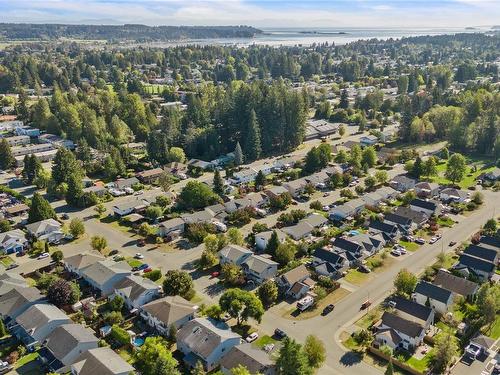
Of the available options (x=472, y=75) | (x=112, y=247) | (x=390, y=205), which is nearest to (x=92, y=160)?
(x=112, y=247)

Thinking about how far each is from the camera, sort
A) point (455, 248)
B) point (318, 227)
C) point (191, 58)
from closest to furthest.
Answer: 1. point (455, 248)
2. point (318, 227)
3. point (191, 58)

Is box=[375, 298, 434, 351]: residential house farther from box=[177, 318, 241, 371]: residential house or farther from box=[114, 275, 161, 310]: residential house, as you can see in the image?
box=[114, 275, 161, 310]: residential house

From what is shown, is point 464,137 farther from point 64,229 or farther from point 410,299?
point 64,229

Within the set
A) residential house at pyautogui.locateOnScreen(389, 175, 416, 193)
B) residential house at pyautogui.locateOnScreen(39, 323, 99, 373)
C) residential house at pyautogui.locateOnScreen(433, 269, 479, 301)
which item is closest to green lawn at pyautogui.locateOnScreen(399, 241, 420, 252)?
residential house at pyautogui.locateOnScreen(433, 269, 479, 301)

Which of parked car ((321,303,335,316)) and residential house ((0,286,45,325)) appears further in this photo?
parked car ((321,303,335,316))

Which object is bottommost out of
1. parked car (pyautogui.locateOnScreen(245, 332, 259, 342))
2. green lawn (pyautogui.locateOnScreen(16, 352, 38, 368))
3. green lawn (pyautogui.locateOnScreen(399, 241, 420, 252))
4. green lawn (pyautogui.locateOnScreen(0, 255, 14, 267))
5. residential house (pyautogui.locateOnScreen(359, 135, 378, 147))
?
green lawn (pyautogui.locateOnScreen(16, 352, 38, 368))

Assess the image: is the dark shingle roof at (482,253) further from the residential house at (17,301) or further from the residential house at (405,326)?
the residential house at (17,301)

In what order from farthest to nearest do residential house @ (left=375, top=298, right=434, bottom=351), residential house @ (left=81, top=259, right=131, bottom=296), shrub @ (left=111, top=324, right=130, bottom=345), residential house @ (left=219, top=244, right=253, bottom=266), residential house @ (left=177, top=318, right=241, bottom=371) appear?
residential house @ (left=219, top=244, right=253, bottom=266) < residential house @ (left=81, top=259, right=131, bottom=296) < shrub @ (left=111, top=324, right=130, bottom=345) < residential house @ (left=375, top=298, right=434, bottom=351) < residential house @ (left=177, top=318, right=241, bottom=371)

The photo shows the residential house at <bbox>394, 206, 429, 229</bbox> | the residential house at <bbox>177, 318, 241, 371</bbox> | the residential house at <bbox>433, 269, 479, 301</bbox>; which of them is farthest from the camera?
the residential house at <bbox>394, 206, 429, 229</bbox>
